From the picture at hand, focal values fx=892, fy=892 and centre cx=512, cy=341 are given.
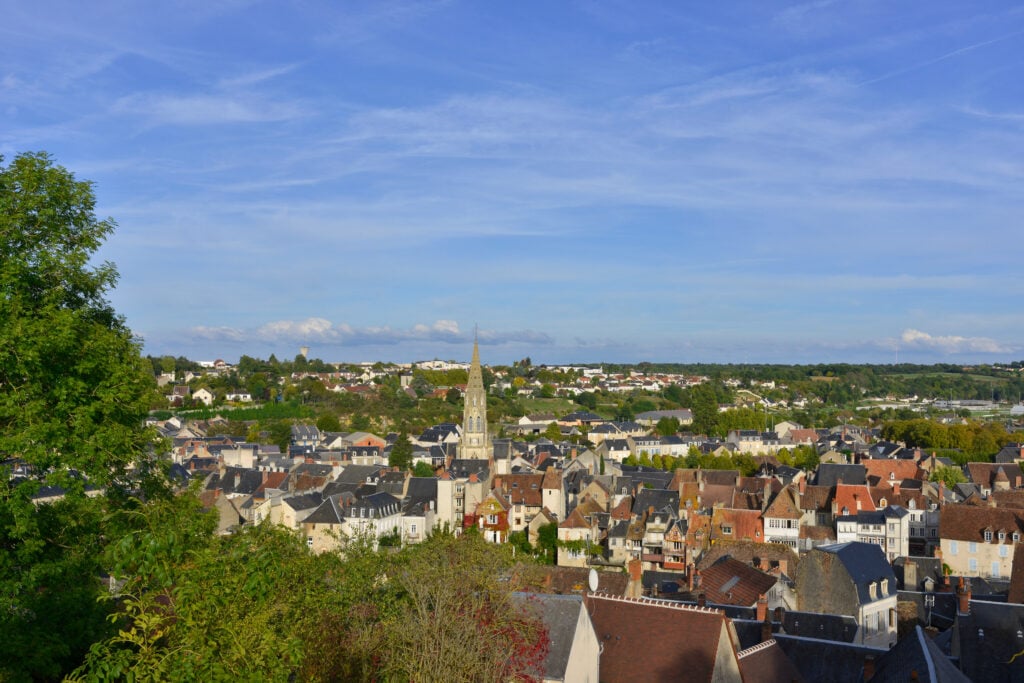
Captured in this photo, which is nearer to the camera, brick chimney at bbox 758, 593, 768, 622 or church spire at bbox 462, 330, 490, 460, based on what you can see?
brick chimney at bbox 758, 593, 768, 622

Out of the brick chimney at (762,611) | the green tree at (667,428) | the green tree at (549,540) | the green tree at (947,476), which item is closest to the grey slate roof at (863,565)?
the brick chimney at (762,611)

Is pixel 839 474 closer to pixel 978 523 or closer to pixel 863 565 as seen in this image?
pixel 978 523

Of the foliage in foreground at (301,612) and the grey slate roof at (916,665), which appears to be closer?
the foliage in foreground at (301,612)

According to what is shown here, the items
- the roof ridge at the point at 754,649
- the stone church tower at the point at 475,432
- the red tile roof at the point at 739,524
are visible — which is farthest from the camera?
the stone church tower at the point at 475,432

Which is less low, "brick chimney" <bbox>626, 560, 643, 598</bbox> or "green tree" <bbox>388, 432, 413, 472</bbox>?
"brick chimney" <bbox>626, 560, 643, 598</bbox>

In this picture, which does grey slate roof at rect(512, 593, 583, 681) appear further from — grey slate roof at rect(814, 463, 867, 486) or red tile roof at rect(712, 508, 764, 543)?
grey slate roof at rect(814, 463, 867, 486)

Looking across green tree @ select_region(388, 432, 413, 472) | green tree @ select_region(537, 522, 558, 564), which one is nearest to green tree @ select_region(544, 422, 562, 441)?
green tree @ select_region(388, 432, 413, 472)

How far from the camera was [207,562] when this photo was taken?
10734 mm

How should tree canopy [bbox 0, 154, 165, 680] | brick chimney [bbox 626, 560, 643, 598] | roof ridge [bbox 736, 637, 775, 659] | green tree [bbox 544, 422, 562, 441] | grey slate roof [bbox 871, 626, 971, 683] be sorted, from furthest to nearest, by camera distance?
green tree [bbox 544, 422, 562, 441] < brick chimney [bbox 626, 560, 643, 598] < roof ridge [bbox 736, 637, 775, 659] < grey slate roof [bbox 871, 626, 971, 683] < tree canopy [bbox 0, 154, 165, 680]

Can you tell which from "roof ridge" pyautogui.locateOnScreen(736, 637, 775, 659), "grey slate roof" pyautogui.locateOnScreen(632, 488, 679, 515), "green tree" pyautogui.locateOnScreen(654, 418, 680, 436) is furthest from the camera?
"green tree" pyautogui.locateOnScreen(654, 418, 680, 436)

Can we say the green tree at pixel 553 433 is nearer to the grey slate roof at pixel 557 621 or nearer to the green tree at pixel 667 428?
the green tree at pixel 667 428

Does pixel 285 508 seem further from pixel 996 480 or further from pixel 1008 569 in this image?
pixel 996 480

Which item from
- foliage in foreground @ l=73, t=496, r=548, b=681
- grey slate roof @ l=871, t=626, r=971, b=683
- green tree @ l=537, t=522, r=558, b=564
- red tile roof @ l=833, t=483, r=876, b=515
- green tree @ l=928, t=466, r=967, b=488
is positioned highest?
foliage in foreground @ l=73, t=496, r=548, b=681

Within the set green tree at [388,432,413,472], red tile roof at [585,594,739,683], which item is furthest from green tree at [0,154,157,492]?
green tree at [388,432,413,472]
